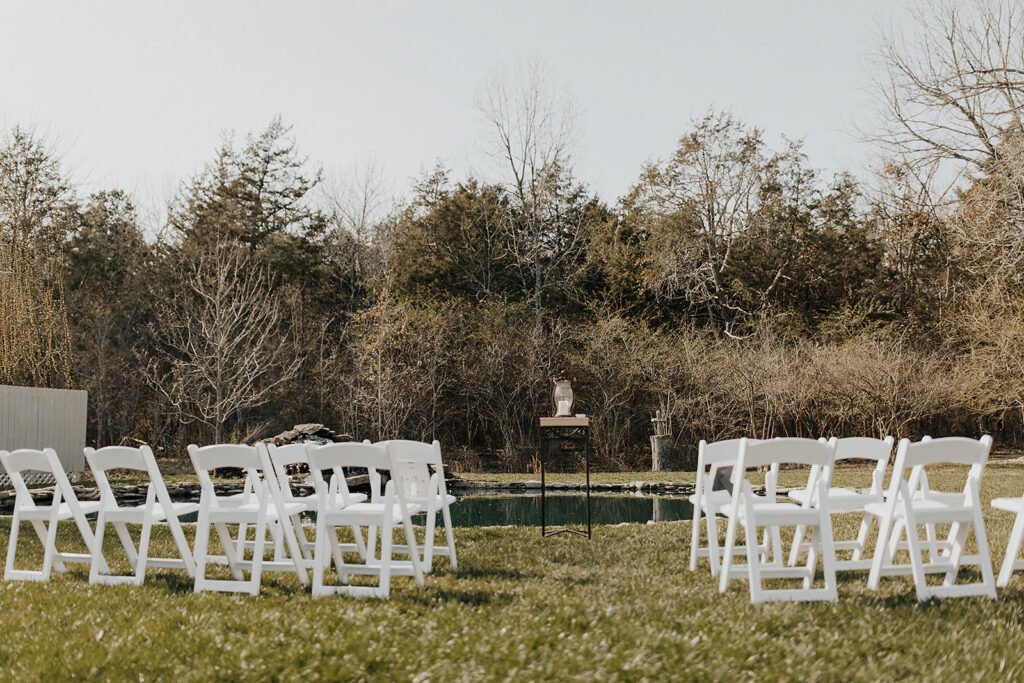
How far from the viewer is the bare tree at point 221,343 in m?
17.3

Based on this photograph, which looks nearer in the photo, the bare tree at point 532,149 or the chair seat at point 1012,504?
the chair seat at point 1012,504

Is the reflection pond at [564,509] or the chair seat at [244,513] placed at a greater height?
the chair seat at [244,513]

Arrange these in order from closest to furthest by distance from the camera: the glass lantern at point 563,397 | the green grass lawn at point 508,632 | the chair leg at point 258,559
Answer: the green grass lawn at point 508,632 → the chair leg at point 258,559 → the glass lantern at point 563,397

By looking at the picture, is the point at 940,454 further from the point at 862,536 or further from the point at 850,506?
the point at 862,536

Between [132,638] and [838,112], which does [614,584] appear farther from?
[838,112]

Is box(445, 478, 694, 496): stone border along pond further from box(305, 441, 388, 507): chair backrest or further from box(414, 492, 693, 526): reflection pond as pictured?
box(305, 441, 388, 507): chair backrest

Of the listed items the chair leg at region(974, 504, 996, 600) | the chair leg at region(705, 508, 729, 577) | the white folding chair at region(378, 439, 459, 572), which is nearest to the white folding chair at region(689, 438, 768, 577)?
the chair leg at region(705, 508, 729, 577)

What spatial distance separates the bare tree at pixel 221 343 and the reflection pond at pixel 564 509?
702 centimetres

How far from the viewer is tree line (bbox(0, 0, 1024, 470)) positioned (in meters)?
16.6

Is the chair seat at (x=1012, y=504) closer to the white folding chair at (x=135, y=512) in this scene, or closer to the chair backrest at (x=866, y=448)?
the chair backrest at (x=866, y=448)

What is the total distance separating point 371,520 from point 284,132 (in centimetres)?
2016

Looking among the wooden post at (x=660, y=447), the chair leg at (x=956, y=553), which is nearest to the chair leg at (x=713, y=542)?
the chair leg at (x=956, y=553)

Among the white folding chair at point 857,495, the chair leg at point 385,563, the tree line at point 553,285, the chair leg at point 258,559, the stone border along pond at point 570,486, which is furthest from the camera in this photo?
the tree line at point 553,285

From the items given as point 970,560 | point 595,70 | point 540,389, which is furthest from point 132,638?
point 540,389
